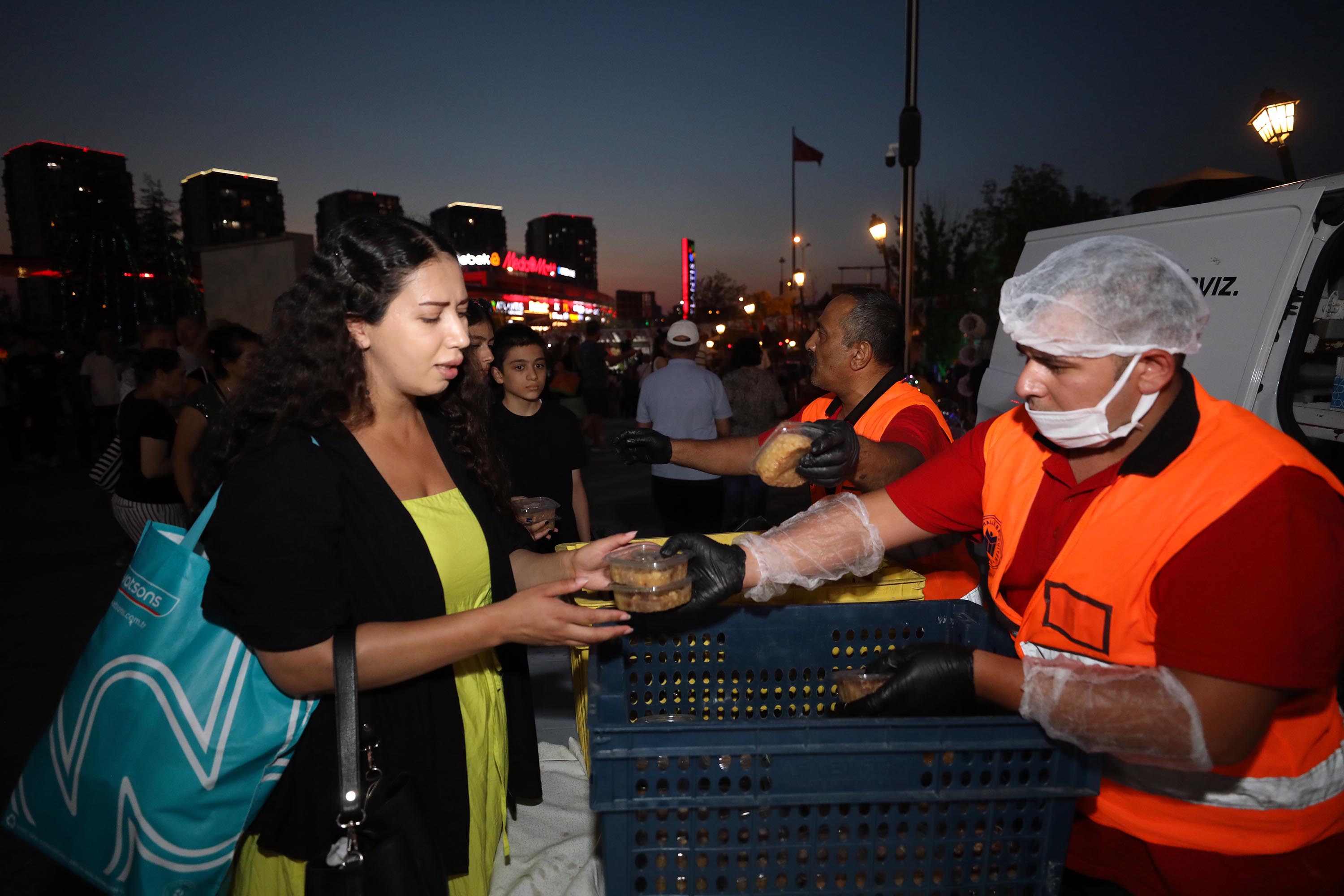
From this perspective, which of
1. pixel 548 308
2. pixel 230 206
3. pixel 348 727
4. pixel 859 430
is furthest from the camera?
pixel 230 206

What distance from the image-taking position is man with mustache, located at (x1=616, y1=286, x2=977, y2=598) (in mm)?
2637

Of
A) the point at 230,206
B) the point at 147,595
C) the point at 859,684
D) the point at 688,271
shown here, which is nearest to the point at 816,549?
the point at 859,684

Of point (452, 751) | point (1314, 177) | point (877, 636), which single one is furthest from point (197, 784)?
point (1314, 177)

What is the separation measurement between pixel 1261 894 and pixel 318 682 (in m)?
2.01

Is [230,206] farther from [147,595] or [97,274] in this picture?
[147,595]

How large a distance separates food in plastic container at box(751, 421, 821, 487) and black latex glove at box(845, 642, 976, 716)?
1.11m

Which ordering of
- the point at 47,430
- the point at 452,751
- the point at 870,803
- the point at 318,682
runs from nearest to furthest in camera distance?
the point at 870,803, the point at 318,682, the point at 452,751, the point at 47,430

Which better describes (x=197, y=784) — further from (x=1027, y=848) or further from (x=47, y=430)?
(x=47, y=430)

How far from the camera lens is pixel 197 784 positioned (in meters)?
1.59

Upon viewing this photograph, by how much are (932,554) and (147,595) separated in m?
2.57

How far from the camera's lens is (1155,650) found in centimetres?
140

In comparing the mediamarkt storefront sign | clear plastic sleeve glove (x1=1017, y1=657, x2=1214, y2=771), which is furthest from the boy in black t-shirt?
the mediamarkt storefront sign

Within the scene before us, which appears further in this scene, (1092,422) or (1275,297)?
(1275,297)

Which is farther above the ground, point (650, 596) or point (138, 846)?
point (650, 596)
